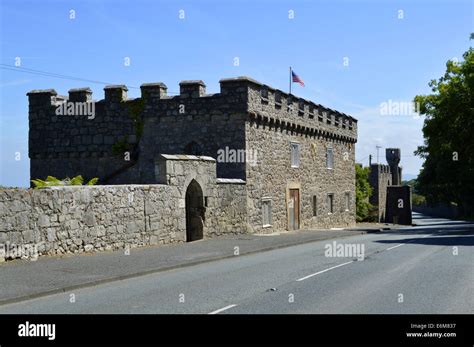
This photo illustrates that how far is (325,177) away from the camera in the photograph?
117ft

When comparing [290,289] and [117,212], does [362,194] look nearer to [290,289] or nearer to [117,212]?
[117,212]

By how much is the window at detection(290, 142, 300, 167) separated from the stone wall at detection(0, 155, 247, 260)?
658 centimetres

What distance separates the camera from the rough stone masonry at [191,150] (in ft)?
71.2

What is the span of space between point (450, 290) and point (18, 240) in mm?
9838

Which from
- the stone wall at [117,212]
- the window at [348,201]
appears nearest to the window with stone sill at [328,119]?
the window at [348,201]

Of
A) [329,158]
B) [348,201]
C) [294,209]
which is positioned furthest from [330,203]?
[294,209]

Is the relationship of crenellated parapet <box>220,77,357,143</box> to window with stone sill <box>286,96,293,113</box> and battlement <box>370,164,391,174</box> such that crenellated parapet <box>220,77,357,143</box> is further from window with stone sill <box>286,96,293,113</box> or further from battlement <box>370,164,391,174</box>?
battlement <box>370,164,391,174</box>

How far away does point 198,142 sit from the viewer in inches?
1028

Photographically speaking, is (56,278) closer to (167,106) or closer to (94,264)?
(94,264)

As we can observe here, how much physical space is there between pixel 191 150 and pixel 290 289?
15.7 m

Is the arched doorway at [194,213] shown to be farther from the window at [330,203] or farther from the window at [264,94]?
the window at [330,203]

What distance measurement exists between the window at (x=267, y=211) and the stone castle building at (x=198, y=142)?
45mm
